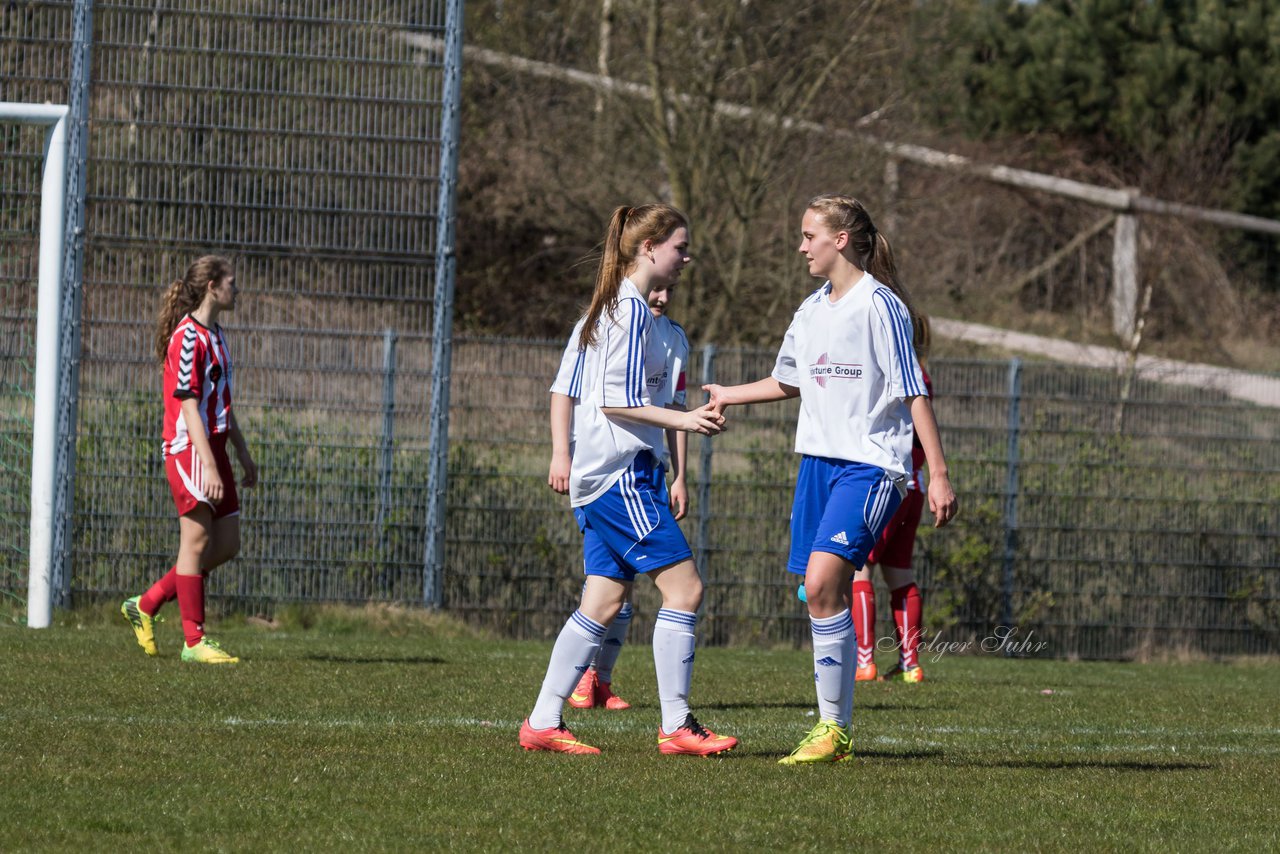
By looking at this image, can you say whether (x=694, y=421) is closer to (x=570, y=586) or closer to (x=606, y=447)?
(x=606, y=447)

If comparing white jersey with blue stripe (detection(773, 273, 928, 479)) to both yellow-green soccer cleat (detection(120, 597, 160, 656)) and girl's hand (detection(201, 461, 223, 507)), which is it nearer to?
girl's hand (detection(201, 461, 223, 507))

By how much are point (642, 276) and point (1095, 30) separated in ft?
79.8

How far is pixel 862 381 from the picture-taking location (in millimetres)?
5617

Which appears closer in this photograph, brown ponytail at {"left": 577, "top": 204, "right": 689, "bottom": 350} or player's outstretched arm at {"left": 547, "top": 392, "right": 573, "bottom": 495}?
brown ponytail at {"left": 577, "top": 204, "right": 689, "bottom": 350}

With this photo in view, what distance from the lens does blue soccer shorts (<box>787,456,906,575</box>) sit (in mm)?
5531

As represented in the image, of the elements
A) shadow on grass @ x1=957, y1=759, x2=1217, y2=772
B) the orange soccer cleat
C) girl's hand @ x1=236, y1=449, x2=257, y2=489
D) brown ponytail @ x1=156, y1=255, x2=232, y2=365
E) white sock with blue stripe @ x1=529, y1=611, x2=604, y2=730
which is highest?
brown ponytail @ x1=156, y1=255, x2=232, y2=365

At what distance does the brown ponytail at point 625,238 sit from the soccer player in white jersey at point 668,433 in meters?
0.18

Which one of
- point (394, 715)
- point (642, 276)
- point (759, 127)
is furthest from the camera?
point (759, 127)

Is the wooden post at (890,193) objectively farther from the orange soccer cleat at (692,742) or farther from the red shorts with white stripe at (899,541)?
the orange soccer cleat at (692,742)

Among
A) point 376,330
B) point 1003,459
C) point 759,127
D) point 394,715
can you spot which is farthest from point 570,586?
point 759,127

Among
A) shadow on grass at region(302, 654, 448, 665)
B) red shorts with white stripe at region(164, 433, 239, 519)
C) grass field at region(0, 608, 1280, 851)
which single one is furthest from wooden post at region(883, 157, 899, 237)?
red shorts with white stripe at region(164, 433, 239, 519)

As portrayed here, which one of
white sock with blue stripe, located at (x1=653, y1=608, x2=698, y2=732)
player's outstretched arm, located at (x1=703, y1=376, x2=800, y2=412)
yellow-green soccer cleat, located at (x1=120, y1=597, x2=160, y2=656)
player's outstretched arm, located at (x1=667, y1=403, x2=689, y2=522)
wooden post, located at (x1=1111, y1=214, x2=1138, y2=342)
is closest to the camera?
white sock with blue stripe, located at (x1=653, y1=608, x2=698, y2=732)

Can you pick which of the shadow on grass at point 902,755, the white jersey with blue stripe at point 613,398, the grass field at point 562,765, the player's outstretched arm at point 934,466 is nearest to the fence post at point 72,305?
the grass field at point 562,765

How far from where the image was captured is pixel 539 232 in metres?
19.3
